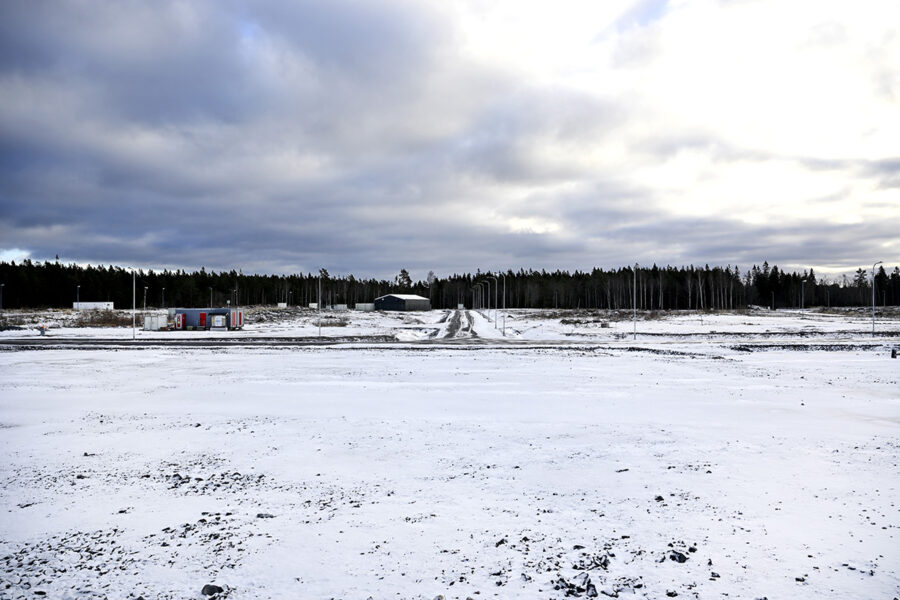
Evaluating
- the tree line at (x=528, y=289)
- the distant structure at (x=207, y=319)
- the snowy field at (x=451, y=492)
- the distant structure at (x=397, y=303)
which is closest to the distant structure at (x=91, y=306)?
the tree line at (x=528, y=289)

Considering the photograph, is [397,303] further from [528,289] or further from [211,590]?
[211,590]

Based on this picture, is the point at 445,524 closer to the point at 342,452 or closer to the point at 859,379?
the point at 342,452

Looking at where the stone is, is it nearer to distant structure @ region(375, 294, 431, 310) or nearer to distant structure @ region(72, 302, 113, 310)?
distant structure @ region(72, 302, 113, 310)

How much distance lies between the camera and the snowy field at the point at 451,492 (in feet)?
17.8

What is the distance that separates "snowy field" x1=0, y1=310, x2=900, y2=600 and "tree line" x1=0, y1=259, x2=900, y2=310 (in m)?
113

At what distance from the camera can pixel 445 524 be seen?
21.7 feet

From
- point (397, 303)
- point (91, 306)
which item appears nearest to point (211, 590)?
point (397, 303)

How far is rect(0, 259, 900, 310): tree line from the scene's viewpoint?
137 m

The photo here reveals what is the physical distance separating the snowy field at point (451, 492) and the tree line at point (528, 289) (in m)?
113

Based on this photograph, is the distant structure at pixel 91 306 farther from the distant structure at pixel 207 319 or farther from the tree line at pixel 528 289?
the distant structure at pixel 207 319

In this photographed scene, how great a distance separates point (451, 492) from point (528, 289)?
175 meters

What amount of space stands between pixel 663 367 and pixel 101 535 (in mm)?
22077

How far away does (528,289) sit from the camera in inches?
7111

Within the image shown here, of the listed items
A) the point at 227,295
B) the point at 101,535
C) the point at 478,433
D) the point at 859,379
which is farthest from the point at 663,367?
the point at 227,295
